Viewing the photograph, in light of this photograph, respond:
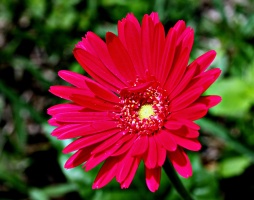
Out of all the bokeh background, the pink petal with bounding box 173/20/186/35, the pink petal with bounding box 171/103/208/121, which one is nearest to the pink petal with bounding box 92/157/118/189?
the pink petal with bounding box 171/103/208/121

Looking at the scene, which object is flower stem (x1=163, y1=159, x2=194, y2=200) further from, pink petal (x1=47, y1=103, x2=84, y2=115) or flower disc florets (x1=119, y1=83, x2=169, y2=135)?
pink petal (x1=47, y1=103, x2=84, y2=115)

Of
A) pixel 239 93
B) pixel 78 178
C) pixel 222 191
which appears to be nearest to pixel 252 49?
pixel 239 93

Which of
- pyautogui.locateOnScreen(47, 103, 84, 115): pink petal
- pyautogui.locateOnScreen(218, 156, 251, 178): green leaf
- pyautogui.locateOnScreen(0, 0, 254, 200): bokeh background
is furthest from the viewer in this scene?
pyautogui.locateOnScreen(218, 156, 251, 178): green leaf

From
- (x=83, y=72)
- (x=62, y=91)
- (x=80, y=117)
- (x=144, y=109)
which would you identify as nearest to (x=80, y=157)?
(x=80, y=117)

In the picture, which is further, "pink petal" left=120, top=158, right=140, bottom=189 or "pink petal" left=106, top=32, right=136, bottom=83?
"pink petal" left=106, top=32, right=136, bottom=83

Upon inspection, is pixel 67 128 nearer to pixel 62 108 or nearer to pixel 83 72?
pixel 62 108

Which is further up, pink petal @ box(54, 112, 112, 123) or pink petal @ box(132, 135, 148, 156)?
pink petal @ box(54, 112, 112, 123)
